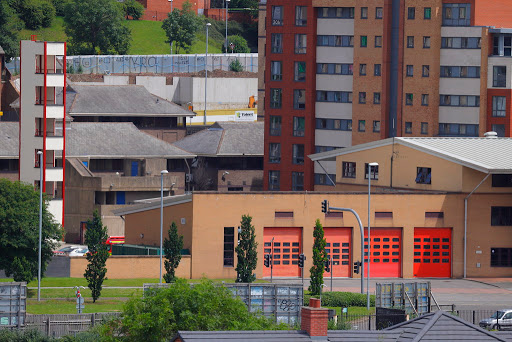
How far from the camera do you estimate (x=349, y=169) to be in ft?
289

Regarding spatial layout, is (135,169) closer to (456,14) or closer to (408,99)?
(408,99)

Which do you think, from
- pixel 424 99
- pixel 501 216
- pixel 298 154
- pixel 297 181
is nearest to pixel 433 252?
pixel 501 216

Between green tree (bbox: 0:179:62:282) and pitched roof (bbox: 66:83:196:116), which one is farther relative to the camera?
pitched roof (bbox: 66:83:196:116)

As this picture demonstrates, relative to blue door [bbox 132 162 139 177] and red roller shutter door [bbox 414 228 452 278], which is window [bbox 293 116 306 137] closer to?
blue door [bbox 132 162 139 177]

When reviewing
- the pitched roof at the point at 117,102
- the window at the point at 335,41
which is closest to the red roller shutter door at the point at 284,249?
the window at the point at 335,41

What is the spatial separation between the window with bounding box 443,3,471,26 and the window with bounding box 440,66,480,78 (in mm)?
3573

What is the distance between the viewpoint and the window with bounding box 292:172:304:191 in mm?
110500

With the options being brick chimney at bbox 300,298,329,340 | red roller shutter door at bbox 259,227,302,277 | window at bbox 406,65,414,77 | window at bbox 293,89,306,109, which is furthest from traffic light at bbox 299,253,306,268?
window at bbox 293,89,306,109

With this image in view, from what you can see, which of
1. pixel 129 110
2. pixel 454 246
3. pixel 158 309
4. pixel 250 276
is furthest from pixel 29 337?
pixel 129 110

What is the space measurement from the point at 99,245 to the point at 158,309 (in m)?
24.3

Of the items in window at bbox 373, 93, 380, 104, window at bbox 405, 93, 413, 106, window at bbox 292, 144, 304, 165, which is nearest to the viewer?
window at bbox 405, 93, 413, 106

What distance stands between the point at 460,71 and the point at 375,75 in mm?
7473

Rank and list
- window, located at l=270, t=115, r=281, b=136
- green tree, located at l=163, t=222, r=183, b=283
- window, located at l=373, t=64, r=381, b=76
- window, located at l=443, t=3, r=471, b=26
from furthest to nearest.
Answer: window, located at l=270, t=115, r=281, b=136
window, located at l=373, t=64, r=381, b=76
window, located at l=443, t=3, r=471, b=26
green tree, located at l=163, t=222, r=183, b=283

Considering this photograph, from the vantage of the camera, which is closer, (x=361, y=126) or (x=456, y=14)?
(x=456, y=14)
